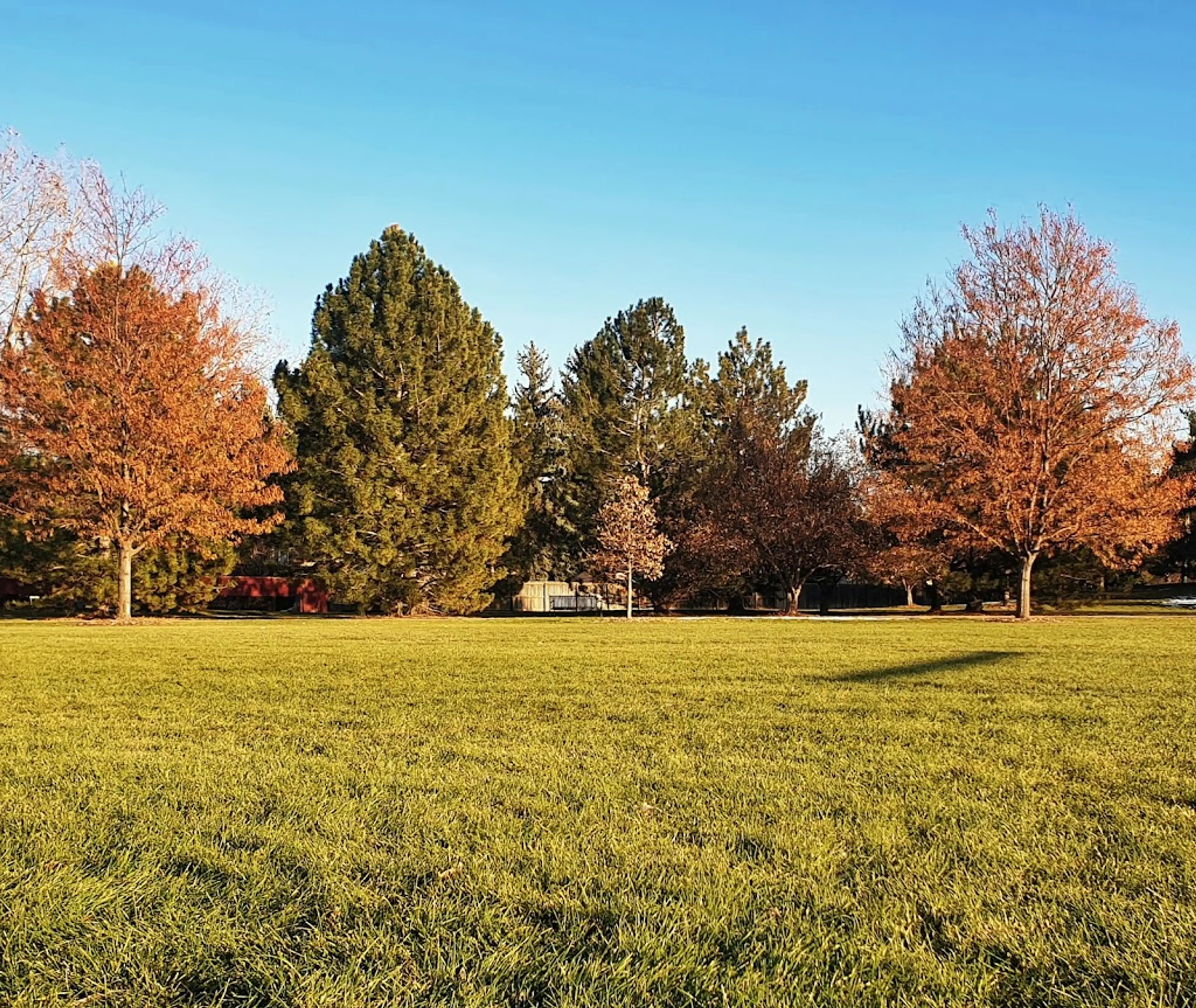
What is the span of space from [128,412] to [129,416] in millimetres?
144

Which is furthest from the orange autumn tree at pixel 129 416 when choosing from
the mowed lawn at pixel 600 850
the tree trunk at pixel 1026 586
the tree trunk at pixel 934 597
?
the tree trunk at pixel 934 597

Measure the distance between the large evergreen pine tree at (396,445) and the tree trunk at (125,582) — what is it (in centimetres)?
713

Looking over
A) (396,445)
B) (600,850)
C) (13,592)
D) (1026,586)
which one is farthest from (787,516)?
(600,850)

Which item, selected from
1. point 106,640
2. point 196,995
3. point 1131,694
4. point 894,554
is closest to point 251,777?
point 196,995

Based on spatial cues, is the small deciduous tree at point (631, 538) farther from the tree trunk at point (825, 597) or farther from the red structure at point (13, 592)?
the red structure at point (13, 592)

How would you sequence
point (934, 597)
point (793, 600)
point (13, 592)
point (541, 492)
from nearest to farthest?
point (13, 592)
point (934, 597)
point (793, 600)
point (541, 492)

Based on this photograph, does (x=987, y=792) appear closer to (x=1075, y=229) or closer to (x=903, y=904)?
(x=903, y=904)

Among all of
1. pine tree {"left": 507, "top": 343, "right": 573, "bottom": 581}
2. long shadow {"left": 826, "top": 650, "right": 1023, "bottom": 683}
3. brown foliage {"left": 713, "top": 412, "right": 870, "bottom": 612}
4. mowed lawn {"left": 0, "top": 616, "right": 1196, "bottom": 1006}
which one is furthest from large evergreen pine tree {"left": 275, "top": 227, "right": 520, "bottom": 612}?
mowed lawn {"left": 0, "top": 616, "right": 1196, "bottom": 1006}

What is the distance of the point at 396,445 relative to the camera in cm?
3441

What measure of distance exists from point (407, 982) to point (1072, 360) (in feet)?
98.5

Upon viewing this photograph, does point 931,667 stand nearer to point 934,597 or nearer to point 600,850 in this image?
point 600,850

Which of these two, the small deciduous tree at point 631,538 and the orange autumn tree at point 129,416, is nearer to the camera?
the orange autumn tree at point 129,416

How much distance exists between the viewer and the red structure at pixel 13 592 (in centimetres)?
3669

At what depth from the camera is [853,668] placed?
1084 centimetres
